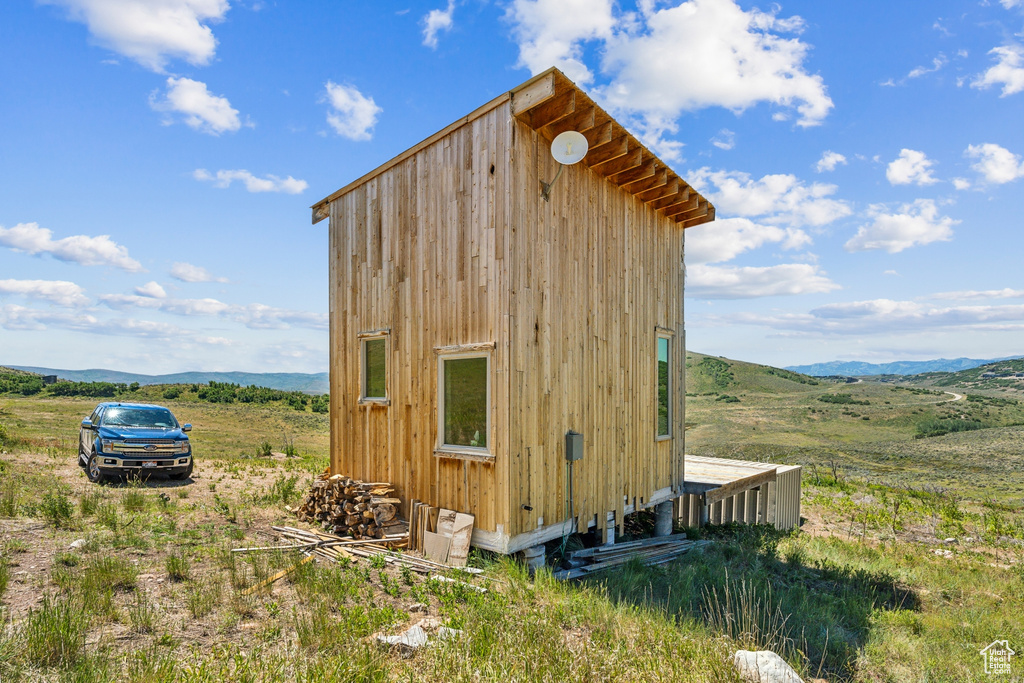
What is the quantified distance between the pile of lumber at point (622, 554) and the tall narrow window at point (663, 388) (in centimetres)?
194

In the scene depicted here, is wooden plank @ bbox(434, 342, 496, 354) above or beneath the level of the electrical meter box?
above

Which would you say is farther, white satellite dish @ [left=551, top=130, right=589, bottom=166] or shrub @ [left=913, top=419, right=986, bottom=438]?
shrub @ [left=913, top=419, right=986, bottom=438]

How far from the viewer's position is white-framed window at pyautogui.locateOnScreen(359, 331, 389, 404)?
349 inches

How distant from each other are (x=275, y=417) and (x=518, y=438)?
90.1ft

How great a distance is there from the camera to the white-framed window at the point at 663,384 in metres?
9.95

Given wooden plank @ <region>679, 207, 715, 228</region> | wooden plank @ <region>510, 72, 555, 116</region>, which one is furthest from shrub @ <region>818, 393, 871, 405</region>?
wooden plank @ <region>510, 72, 555, 116</region>

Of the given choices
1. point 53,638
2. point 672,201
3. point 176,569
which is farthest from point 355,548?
point 672,201

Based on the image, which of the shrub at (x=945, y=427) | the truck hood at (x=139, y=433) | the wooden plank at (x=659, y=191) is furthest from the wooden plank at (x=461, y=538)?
the shrub at (x=945, y=427)

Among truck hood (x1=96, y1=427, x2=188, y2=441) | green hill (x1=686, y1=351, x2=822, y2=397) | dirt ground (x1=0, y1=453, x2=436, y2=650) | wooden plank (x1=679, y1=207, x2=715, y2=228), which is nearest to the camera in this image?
dirt ground (x1=0, y1=453, x2=436, y2=650)

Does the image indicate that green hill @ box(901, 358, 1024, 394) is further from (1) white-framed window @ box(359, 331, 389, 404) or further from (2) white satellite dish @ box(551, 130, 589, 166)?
(1) white-framed window @ box(359, 331, 389, 404)

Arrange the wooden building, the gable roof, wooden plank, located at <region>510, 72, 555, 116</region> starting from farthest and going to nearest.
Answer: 1. the wooden building
2. the gable roof
3. wooden plank, located at <region>510, 72, 555, 116</region>

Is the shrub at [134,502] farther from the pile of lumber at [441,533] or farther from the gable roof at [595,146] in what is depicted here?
the gable roof at [595,146]

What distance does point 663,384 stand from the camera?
1023 centimetres

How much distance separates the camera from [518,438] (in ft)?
22.2
